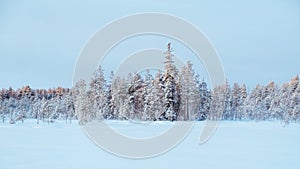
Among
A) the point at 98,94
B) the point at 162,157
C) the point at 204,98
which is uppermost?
the point at 98,94

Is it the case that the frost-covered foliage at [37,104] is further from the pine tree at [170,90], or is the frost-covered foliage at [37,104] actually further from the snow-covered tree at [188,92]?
the snow-covered tree at [188,92]

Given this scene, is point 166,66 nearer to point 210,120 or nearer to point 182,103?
point 182,103

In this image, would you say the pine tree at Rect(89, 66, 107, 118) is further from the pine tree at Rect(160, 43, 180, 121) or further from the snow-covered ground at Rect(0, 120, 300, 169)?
the snow-covered ground at Rect(0, 120, 300, 169)

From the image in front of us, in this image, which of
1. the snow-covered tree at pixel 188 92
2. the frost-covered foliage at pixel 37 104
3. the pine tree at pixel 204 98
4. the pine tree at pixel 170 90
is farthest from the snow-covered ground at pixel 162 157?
the frost-covered foliage at pixel 37 104

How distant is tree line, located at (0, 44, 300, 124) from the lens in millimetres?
17250

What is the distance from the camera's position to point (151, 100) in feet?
57.4

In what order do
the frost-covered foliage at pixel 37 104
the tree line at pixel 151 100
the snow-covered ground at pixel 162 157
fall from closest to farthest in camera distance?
the snow-covered ground at pixel 162 157 < the tree line at pixel 151 100 < the frost-covered foliage at pixel 37 104

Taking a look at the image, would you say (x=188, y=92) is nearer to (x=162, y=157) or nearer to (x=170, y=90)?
(x=170, y=90)

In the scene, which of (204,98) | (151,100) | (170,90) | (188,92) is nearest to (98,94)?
(151,100)

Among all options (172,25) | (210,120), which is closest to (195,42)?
(172,25)

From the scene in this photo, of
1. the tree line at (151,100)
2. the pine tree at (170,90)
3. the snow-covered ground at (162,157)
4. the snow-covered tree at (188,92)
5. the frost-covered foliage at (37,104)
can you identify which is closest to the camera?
the snow-covered ground at (162,157)

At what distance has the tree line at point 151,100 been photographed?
56.6 ft

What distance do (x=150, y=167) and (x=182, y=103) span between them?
40.0ft

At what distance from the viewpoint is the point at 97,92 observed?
19.5 meters
